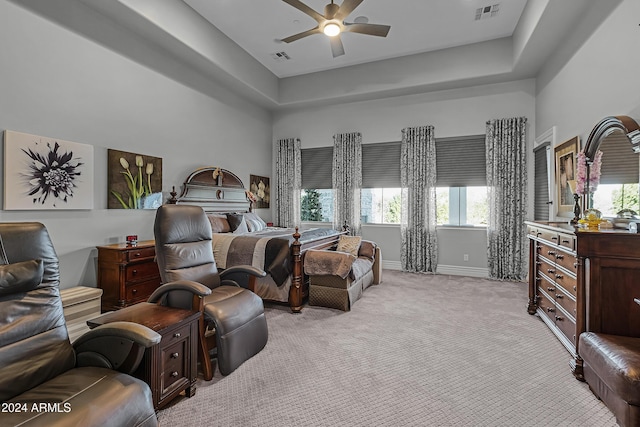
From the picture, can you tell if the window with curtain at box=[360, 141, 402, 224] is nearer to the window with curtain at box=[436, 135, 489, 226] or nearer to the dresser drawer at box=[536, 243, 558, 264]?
the window with curtain at box=[436, 135, 489, 226]

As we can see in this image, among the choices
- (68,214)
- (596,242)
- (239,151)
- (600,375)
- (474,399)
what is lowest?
(474,399)

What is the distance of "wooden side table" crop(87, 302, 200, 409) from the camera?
1.79 m

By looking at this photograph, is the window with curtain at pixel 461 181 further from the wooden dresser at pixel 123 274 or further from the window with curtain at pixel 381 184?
the wooden dresser at pixel 123 274

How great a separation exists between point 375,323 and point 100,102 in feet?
13.8

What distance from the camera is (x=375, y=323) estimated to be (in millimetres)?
3479

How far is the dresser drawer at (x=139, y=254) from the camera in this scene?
11.9 feet

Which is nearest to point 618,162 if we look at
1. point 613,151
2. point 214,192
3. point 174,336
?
point 613,151

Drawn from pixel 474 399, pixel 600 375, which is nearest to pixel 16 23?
pixel 474 399

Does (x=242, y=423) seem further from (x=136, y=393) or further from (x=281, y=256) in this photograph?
(x=281, y=256)

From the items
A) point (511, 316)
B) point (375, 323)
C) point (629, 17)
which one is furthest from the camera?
point (511, 316)

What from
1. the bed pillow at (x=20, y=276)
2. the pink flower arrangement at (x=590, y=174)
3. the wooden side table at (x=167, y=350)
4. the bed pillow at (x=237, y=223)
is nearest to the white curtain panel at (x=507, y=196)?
the pink flower arrangement at (x=590, y=174)

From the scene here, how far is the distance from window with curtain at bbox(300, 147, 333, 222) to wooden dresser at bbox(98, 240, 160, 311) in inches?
159

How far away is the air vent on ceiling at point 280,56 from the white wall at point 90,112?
155 centimetres

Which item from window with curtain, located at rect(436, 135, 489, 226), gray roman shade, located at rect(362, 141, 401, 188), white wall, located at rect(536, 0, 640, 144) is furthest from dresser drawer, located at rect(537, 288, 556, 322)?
gray roman shade, located at rect(362, 141, 401, 188)
